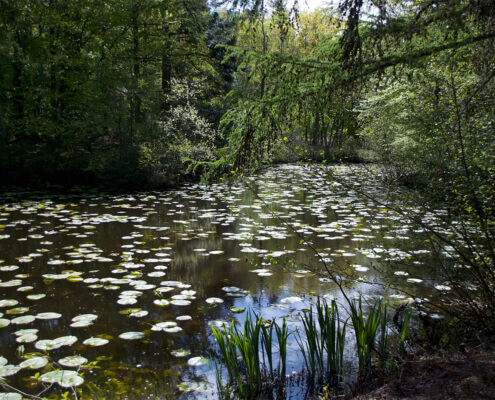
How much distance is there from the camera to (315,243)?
19.1 feet

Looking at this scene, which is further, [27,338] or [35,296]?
[35,296]

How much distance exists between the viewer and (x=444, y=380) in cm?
204

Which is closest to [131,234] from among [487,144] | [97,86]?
[487,144]

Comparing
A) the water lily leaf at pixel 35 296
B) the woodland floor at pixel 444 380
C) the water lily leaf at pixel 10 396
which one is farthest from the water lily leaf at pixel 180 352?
the water lily leaf at pixel 35 296

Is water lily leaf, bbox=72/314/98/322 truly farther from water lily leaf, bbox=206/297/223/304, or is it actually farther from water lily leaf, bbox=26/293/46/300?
water lily leaf, bbox=206/297/223/304

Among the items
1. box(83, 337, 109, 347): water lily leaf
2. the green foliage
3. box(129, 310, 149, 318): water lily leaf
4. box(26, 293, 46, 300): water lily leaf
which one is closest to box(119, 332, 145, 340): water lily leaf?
box(83, 337, 109, 347): water lily leaf

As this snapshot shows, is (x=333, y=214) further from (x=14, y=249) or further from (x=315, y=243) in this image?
(x=14, y=249)

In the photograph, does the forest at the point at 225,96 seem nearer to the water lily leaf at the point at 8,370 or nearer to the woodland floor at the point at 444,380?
the woodland floor at the point at 444,380

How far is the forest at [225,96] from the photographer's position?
137 inches

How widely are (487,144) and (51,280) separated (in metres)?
4.95

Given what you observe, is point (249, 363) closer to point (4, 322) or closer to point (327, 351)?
point (327, 351)

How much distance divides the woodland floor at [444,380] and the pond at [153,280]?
818mm

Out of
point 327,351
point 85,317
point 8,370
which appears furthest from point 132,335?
point 327,351

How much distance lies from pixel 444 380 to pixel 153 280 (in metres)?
3.10
